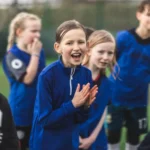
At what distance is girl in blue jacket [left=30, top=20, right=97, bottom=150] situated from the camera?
3457mm

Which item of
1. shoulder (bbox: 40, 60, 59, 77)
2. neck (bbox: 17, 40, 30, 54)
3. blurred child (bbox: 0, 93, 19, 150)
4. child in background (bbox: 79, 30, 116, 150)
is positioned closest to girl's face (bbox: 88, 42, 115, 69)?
child in background (bbox: 79, 30, 116, 150)

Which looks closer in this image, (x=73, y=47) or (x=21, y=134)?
(x=73, y=47)

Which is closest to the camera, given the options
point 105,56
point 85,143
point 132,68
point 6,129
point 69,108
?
point 6,129

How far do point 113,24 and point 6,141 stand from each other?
66.9 ft

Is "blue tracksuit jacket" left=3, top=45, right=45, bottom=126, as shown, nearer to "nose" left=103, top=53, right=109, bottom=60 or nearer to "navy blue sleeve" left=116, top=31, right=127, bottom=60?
"navy blue sleeve" left=116, top=31, right=127, bottom=60

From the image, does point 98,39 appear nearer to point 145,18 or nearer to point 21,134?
point 145,18

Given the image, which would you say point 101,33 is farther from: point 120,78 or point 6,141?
point 6,141

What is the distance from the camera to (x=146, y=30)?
17.6 ft

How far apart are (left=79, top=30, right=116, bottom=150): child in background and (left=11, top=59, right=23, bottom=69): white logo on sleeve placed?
3.07 feet

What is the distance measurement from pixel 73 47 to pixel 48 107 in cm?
44

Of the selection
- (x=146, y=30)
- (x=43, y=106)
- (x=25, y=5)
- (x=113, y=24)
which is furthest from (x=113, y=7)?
(x=43, y=106)

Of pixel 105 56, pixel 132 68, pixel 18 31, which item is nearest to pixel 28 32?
pixel 18 31

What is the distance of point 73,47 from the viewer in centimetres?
349

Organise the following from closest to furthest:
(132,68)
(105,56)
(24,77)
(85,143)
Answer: (85,143), (105,56), (24,77), (132,68)
